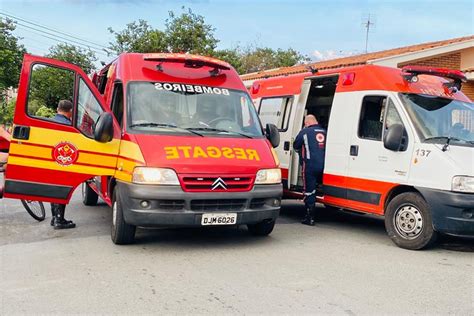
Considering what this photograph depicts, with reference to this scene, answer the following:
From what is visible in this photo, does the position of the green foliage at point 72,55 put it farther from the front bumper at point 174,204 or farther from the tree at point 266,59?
the front bumper at point 174,204

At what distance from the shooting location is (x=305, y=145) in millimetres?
7730

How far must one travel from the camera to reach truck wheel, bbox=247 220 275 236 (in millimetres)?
6672

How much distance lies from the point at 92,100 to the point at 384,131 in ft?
13.2

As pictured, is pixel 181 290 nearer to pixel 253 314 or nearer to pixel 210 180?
pixel 253 314

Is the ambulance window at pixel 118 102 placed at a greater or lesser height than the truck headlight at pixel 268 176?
greater

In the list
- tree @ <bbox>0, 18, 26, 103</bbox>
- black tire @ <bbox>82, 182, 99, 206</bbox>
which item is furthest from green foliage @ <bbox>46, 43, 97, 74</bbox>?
black tire @ <bbox>82, 182, 99, 206</bbox>

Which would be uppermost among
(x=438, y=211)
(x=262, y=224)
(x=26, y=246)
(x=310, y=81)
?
(x=310, y=81)

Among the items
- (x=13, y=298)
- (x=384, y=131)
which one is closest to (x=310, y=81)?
(x=384, y=131)

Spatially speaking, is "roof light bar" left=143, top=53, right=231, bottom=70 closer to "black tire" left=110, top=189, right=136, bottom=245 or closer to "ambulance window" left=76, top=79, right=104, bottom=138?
"ambulance window" left=76, top=79, right=104, bottom=138

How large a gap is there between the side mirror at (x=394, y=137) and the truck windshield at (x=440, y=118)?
0.24 metres

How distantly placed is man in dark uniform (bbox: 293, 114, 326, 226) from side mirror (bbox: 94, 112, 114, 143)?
312 centimetres

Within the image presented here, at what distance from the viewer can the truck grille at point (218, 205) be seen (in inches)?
226

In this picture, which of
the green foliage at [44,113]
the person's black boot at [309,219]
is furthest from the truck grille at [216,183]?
the person's black boot at [309,219]

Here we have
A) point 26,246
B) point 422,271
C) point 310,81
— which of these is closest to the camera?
point 422,271
